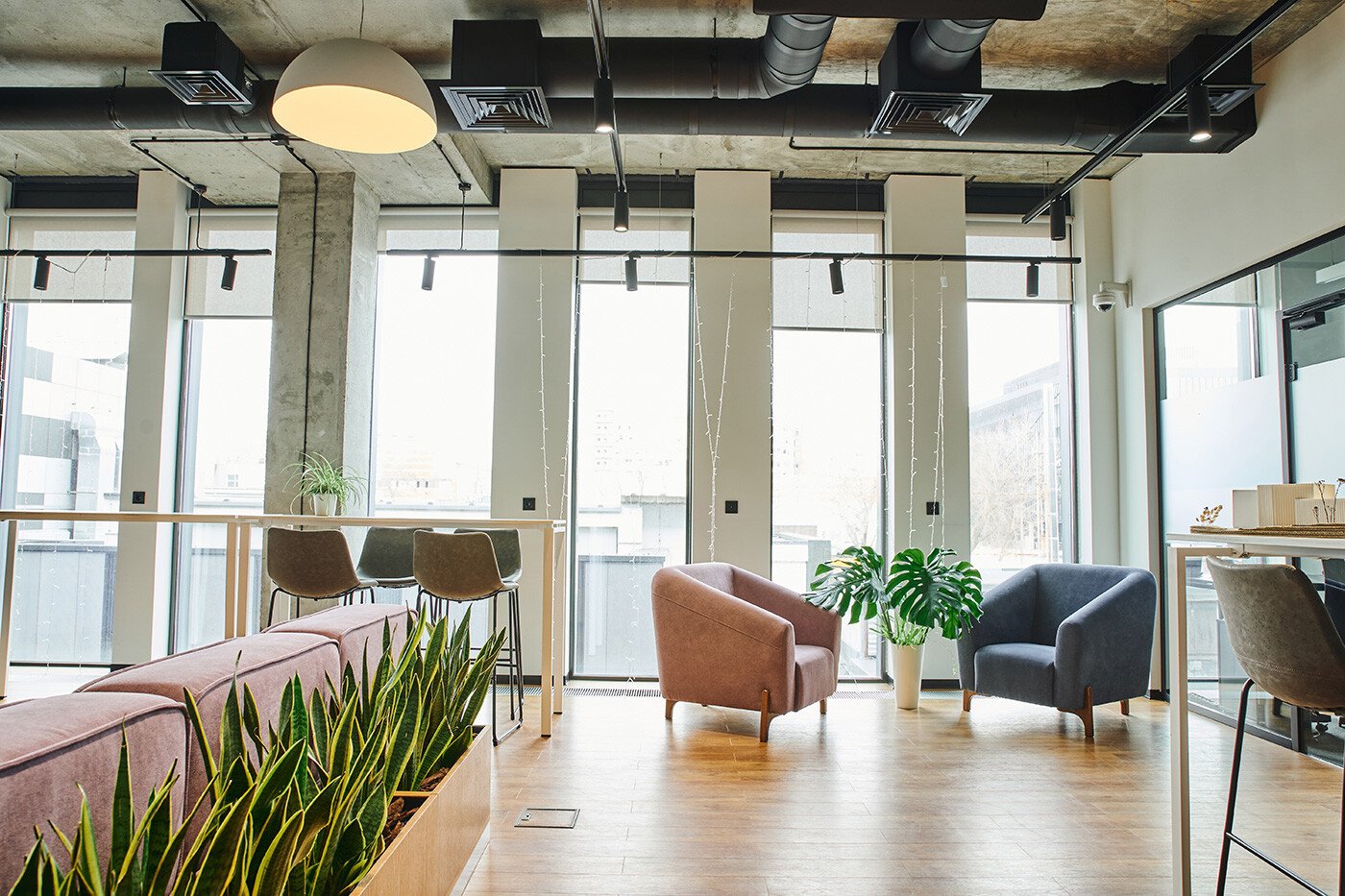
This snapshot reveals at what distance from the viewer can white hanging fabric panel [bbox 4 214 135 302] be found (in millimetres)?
6184

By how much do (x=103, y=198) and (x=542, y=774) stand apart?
577 centimetres

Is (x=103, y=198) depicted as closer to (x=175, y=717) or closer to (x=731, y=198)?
(x=731, y=198)

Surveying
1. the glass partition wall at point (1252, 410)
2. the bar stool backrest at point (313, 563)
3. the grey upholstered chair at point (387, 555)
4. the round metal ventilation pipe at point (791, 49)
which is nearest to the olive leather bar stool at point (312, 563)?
the bar stool backrest at point (313, 563)

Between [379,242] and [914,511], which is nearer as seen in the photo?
[914,511]

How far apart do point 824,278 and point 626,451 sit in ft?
6.47

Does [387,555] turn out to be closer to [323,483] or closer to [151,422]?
[323,483]

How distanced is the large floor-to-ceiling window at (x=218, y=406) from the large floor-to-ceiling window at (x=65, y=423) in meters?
0.49

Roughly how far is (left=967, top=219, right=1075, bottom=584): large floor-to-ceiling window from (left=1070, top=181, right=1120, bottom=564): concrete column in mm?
91

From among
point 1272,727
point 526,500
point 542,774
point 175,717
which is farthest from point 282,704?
point 1272,727

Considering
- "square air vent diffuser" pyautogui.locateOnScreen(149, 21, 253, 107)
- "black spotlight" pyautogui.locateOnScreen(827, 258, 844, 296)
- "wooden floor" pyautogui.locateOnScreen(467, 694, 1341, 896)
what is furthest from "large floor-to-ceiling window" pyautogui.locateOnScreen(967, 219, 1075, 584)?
"square air vent diffuser" pyautogui.locateOnScreen(149, 21, 253, 107)

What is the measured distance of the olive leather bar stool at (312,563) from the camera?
409 centimetres

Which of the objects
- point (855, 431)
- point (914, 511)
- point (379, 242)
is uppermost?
point (379, 242)

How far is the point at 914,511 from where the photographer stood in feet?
19.1

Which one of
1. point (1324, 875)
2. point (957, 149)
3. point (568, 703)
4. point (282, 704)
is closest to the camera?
point (282, 704)
